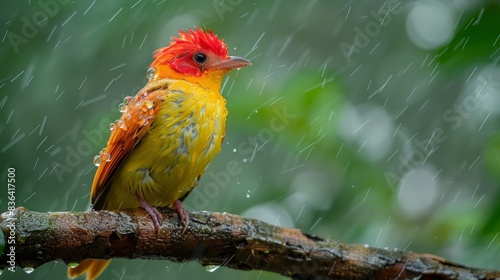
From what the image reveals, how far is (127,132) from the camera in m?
3.64

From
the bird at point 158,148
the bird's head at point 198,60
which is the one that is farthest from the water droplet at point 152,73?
the bird at point 158,148

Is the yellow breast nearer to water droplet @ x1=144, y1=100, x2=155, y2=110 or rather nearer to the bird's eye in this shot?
water droplet @ x1=144, y1=100, x2=155, y2=110

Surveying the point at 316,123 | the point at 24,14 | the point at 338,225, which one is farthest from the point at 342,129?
the point at 24,14

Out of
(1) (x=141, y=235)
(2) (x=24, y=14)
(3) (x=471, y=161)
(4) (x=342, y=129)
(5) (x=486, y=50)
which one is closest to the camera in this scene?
(1) (x=141, y=235)

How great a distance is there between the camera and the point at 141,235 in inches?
122

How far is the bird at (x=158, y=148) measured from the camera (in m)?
3.57

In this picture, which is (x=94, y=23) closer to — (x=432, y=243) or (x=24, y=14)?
(x=24, y=14)

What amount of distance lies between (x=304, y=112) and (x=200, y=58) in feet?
2.08

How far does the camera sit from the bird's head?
4.00 m

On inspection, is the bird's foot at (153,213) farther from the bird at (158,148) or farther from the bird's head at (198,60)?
the bird's head at (198,60)

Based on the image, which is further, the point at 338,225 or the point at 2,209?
the point at 2,209

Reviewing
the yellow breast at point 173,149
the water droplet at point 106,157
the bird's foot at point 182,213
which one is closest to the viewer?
the bird's foot at point 182,213

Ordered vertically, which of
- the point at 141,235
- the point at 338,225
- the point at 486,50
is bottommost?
the point at 338,225

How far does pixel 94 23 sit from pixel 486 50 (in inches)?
80.4
